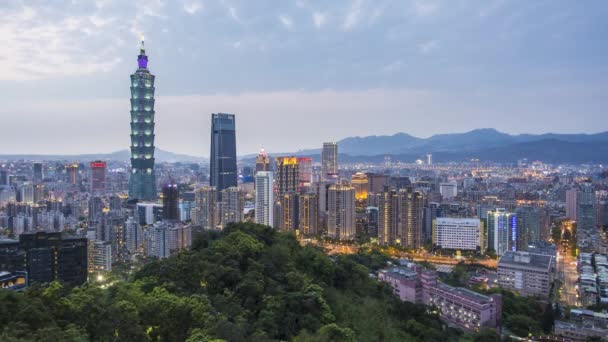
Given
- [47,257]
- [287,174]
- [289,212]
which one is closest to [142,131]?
[287,174]

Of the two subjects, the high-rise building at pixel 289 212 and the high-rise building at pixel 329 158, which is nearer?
the high-rise building at pixel 289 212

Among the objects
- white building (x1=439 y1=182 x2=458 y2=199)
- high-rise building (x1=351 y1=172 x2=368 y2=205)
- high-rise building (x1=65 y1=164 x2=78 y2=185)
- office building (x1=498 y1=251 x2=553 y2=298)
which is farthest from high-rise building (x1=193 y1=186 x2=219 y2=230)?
high-rise building (x1=65 y1=164 x2=78 y2=185)

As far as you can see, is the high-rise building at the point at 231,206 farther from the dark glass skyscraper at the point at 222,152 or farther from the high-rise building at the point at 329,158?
the high-rise building at the point at 329,158

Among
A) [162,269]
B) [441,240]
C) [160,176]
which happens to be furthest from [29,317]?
[160,176]

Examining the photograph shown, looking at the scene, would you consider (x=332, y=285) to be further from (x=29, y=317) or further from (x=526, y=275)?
(x=526, y=275)

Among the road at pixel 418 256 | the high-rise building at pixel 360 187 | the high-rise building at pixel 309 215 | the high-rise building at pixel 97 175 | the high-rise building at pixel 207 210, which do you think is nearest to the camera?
the road at pixel 418 256

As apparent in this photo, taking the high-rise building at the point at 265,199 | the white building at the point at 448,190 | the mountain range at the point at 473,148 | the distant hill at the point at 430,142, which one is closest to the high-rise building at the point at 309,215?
the high-rise building at the point at 265,199

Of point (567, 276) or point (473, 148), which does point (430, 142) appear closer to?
point (473, 148)
